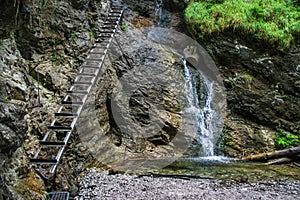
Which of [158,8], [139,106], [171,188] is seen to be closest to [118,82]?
[139,106]

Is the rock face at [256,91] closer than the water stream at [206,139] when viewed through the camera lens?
No

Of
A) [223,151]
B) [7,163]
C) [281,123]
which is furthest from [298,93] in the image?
[7,163]

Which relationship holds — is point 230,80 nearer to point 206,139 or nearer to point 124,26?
point 206,139

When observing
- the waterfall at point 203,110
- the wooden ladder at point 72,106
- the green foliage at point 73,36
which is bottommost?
the waterfall at point 203,110

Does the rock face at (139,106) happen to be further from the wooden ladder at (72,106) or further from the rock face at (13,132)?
the rock face at (13,132)

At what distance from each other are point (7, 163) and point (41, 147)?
1.15 meters

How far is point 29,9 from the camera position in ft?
18.1

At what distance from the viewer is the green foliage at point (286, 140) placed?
8102 mm

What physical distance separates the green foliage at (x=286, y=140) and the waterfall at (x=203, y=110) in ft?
6.88

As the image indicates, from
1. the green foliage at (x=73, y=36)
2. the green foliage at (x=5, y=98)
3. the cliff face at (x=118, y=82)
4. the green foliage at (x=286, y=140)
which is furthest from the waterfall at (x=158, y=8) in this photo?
the green foliage at (x=5, y=98)

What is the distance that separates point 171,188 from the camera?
202 inches

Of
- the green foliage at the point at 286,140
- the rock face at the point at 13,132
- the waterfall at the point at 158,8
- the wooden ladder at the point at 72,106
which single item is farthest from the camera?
the waterfall at the point at 158,8

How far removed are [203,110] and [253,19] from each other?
376 cm

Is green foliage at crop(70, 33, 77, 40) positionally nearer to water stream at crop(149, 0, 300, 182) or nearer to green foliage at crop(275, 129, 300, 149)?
water stream at crop(149, 0, 300, 182)
